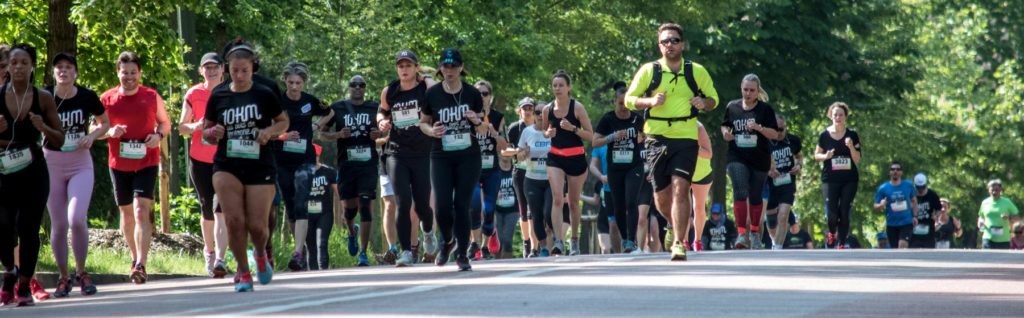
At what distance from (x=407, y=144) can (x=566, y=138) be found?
5.07 m

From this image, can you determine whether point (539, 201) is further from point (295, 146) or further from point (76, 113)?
point (76, 113)

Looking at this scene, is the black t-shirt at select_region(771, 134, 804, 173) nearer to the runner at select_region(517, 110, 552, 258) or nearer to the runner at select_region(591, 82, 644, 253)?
the runner at select_region(517, 110, 552, 258)

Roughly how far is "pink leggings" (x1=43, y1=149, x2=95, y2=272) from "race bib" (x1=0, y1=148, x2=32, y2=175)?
116cm

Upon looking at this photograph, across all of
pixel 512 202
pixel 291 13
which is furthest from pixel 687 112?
pixel 291 13

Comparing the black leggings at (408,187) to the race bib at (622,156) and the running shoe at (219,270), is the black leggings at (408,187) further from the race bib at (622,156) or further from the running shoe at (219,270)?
the race bib at (622,156)

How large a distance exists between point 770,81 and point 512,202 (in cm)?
1792

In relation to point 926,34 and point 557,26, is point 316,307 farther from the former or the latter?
point 926,34

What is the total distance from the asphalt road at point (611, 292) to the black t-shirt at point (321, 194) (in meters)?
3.31

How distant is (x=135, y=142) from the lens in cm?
1595

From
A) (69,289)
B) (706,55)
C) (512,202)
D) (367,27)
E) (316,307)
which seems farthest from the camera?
(706,55)

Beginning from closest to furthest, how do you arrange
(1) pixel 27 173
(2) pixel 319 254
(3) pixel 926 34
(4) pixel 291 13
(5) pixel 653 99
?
(1) pixel 27 173 → (5) pixel 653 99 → (2) pixel 319 254 → (4) pixel 291 13 → (3) pixel 926 34

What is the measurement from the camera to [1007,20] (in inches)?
2346

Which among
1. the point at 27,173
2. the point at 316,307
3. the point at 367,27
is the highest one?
the point at 367,27

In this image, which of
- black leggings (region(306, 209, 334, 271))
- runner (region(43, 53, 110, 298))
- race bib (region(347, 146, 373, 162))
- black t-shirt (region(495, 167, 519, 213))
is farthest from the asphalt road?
black t-shirt (region(495, 167, 519, 213))
